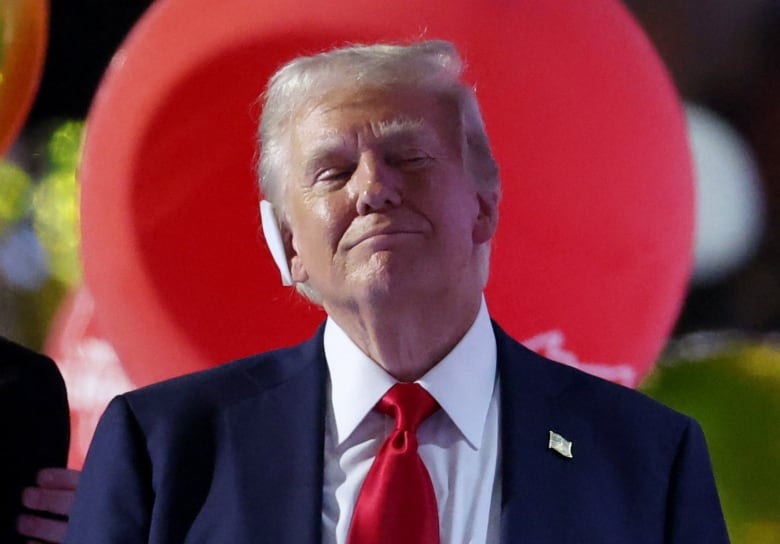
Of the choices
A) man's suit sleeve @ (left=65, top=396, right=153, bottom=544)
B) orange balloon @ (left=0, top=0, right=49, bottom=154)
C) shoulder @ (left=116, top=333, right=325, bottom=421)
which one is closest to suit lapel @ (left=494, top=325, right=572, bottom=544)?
shoulder @ (left=116, top=333, right=325, bottom=421)

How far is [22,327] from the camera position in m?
1.42

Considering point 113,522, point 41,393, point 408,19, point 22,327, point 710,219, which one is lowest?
point 113,522

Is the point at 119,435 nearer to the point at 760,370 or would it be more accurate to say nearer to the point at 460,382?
the point at 460,382

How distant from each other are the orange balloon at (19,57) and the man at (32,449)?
0.34m

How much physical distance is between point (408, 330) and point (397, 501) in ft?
0.66

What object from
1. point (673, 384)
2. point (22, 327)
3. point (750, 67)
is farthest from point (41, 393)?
point (750, 67)

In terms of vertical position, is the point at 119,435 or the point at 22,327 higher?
the point at 22,327

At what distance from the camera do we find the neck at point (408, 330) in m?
1.10

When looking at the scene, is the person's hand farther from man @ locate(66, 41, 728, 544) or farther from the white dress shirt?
the white dress shirt

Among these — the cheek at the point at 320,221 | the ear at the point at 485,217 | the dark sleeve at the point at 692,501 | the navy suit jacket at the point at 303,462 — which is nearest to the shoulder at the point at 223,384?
the navy suit jacket at the point at 303,462

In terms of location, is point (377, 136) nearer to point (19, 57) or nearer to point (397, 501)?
point (397, 501)

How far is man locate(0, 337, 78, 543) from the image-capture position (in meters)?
1.29

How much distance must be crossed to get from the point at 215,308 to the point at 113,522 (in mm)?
353

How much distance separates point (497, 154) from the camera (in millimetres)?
1303
